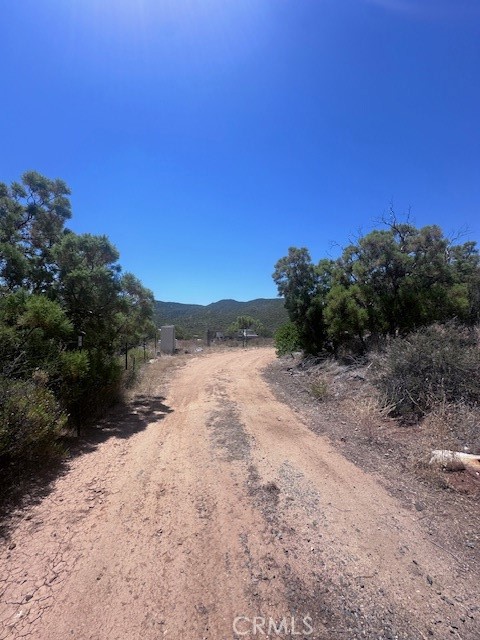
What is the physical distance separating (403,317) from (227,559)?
10.7 m

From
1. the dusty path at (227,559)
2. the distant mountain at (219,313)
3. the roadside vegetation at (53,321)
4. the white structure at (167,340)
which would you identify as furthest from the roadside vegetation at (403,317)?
the distant mountain at (219,313)

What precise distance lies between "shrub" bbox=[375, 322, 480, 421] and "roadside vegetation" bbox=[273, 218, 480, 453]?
0.02m

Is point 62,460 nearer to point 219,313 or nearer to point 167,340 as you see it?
point 167,340

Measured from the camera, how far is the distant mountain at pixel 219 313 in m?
61.3

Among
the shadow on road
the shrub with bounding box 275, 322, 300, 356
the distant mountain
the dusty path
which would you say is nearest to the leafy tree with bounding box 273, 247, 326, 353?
the shrub with bounding box 275, 322, 300, 356

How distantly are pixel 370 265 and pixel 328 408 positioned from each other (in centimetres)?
677

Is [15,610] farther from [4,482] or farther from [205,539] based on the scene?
[4,482]

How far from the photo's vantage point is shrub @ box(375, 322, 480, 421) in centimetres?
650

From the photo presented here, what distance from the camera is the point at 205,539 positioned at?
3.28m

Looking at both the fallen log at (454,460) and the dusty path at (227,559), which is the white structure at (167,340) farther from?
the fallen log at (454,460)

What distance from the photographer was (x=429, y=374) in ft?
22.7

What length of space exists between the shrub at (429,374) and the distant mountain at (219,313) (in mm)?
47387

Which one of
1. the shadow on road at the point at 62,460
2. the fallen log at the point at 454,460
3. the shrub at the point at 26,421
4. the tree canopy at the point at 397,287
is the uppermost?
the tree canopy at the point at 397,287

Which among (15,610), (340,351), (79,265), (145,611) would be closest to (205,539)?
(145,611)
